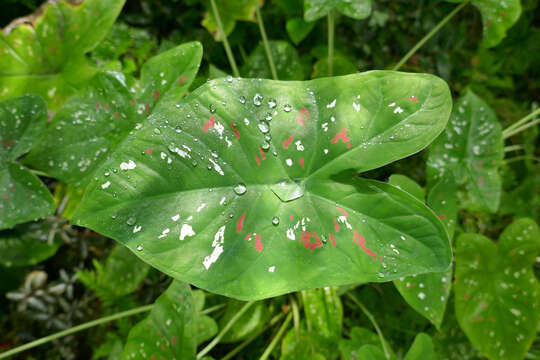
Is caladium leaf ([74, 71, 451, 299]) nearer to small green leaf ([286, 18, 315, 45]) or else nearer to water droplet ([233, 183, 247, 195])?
water droplet ([233, 183, 247, 195])

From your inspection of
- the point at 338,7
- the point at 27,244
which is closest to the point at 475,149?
the point at 338,7

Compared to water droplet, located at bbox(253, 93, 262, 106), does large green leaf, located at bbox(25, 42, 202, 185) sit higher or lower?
lower

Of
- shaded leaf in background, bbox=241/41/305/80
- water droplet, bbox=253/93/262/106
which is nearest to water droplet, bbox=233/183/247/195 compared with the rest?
water droplet, bbox=253/93/262/106

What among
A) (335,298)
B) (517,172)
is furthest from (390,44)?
(335,298)

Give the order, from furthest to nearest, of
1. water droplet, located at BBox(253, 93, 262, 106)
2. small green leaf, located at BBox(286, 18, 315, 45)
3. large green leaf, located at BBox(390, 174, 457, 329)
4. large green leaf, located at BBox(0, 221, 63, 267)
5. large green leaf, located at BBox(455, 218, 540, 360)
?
1. small green leaf, located at BBox(286, 18, 315, 45)
2. large green leaf, located at BBox(0, 221, 63, 267)
3. large green leaf, located at BBox(455, 218, 540, 360)
4. large green leaf, located at BBox(390, 174, 457, 329)
5. water droplet, located at BBox(253, 93, 262, 106)

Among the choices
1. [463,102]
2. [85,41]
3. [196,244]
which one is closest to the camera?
[196,244]

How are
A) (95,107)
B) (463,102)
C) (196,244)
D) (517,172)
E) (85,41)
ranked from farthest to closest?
(517,172) < (463,102) < (85,41) < (95,107) < (196,244)

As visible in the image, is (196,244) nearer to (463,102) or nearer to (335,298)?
(335,298)

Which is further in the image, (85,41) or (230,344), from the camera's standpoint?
(230,344)
